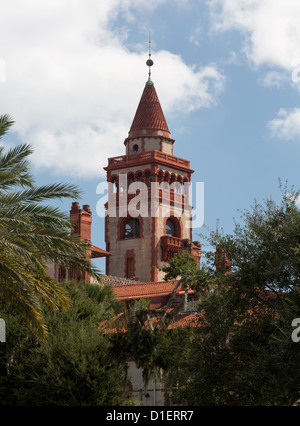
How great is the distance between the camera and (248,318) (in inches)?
1070

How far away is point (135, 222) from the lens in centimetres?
8025

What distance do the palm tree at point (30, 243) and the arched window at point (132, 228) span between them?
169 ft

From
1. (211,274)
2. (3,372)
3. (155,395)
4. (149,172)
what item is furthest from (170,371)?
(149,172)

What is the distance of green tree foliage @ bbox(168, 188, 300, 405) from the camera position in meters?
25.6

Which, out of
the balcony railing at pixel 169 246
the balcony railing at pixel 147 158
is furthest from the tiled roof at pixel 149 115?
the balcony railing at pixel 169 246

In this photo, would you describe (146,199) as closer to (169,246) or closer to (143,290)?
(169,246)

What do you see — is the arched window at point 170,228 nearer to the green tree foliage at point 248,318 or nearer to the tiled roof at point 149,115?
the tiled roof at point 149,115

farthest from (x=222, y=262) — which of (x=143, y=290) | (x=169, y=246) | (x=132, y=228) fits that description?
(x=132, y=228)

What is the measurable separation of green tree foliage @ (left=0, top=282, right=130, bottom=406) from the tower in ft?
142

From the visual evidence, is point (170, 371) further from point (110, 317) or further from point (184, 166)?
point (184, 166)

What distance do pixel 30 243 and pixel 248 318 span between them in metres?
7.22

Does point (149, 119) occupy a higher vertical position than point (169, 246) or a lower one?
higher

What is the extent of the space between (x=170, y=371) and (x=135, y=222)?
170 feet
